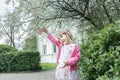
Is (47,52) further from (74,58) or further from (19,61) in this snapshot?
(74,58)

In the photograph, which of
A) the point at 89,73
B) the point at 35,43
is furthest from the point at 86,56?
the point at 35,43

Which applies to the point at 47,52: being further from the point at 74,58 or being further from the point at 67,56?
the point at 74,58

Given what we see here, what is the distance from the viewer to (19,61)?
22.2 m

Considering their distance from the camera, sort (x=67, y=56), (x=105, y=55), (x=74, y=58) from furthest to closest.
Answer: (x=67, y=56) < (x=74, y=58) < (x=105, y=55)

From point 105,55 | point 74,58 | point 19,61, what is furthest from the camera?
point 19,61

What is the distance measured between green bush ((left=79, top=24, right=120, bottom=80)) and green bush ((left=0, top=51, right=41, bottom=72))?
16465 millimetres

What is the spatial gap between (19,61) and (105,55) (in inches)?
699

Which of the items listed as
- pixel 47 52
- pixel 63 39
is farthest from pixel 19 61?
pixel 47 52

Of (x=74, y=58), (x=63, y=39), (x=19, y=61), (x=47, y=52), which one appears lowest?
(x=19, y=61)

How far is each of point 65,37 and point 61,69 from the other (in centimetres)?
51

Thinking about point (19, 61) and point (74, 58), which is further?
point (19, 61)

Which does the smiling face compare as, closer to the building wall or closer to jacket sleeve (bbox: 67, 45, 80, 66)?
jacket sleeve (bbox: 67, 45, 80, 66)

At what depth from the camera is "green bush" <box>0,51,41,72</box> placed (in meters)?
22.1

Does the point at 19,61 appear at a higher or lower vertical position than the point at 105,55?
lower
